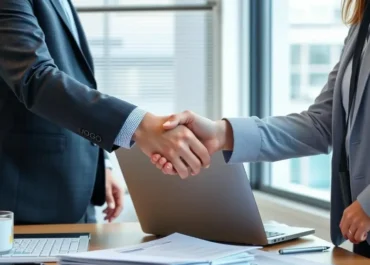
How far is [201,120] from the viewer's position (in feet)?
5.82

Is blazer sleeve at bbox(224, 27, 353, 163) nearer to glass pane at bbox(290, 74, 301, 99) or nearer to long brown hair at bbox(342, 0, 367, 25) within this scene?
long brown hair at bbox(342, 0, 367, 25)

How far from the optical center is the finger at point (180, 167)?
5.14 ft

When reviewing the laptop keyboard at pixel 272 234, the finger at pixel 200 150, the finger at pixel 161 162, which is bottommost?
the laptop keyboard at pixel 272 234

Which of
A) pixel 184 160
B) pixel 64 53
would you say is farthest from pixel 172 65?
pixel 184 160

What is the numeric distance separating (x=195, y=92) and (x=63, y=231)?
172 cm

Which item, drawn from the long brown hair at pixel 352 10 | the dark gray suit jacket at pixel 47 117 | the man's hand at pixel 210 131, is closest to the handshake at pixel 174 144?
the man's hand at pixel 210 131

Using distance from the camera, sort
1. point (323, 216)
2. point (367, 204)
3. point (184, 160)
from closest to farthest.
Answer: point (367, 204), point (184, 160), point (323, 216)

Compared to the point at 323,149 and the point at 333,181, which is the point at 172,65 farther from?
the point at 333,181

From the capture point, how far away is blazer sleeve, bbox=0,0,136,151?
1.52 m

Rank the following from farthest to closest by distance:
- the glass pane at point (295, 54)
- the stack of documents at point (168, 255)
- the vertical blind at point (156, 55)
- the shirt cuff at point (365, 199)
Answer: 1. the vertical blind at point (156, 55)
2. the glass pane at point (295, 54)
3. the shirt cuff at point (365, 199)
4. the stack of documents at point (168, 255)

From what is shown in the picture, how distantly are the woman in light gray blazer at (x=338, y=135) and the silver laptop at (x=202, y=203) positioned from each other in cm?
6

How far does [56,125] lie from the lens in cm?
177

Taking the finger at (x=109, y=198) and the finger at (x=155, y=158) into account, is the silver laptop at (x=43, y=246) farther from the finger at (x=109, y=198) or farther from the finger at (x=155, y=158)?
the finger at (x=109, y=198)

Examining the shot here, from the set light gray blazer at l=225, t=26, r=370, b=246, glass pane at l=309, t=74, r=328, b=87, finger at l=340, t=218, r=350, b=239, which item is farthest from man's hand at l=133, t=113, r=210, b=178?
glass pane at l=309, t=74, r=328, b=87
